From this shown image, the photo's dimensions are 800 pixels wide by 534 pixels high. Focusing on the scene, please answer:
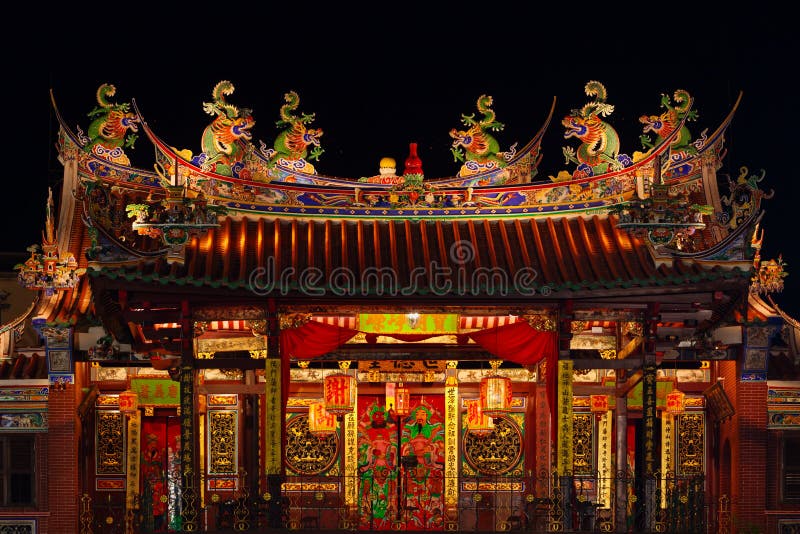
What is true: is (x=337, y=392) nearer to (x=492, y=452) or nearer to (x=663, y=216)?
(x=492, y=452)

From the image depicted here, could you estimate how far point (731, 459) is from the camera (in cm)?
2314

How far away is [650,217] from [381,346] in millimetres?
4679

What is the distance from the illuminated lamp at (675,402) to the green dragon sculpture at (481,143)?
4.62 m

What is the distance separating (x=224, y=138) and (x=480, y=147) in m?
3.74

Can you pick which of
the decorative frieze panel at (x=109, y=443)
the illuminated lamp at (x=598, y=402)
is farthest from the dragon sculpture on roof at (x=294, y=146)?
the illuminated lamp at (x=598, y=402)

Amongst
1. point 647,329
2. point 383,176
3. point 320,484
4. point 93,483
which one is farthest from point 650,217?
point 93,483

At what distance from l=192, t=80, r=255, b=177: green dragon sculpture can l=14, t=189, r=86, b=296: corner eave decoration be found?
258cm

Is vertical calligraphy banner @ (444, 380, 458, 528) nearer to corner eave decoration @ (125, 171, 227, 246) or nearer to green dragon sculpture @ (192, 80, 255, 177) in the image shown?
green dragon sculpture @ (192, 80, 255, 177)

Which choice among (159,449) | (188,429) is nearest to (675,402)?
(188,429)

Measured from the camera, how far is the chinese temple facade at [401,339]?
2005 cm

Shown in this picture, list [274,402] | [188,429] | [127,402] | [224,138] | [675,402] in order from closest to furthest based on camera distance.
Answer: [188,429] → [274,402] → [224,138] → [675,402] → [127,402]

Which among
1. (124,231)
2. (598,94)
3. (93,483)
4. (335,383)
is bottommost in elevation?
(93,483)

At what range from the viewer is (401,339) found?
2311 cm

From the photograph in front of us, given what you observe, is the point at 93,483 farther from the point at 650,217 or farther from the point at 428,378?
the point at 650,217
